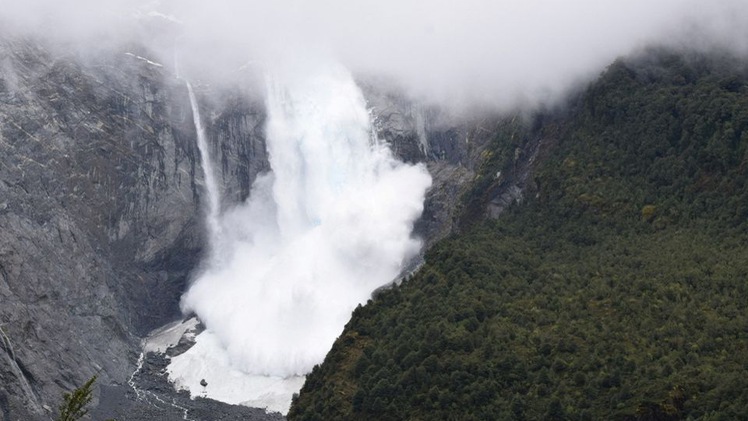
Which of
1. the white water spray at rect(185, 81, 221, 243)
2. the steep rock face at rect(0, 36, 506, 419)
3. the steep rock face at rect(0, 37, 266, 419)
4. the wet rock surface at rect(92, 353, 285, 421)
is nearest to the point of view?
the wet rock surface at rect(92, 353, 285, 421)

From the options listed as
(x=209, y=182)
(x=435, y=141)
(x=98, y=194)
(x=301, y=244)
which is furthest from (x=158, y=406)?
(x=435, y=141)

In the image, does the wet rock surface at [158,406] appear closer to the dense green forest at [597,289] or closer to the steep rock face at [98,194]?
the steep rock face at [98,194]

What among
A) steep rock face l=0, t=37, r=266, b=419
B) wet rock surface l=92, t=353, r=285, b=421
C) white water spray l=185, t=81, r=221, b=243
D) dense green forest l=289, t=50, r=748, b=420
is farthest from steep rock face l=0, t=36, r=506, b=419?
dense green forest l=289, t=50, r=748, b=420

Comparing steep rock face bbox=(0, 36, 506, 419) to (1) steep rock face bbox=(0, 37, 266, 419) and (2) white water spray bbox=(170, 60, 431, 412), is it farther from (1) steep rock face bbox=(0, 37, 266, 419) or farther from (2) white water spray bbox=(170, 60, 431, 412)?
(2) white water spray bbox=(170, 60, 431, 412)

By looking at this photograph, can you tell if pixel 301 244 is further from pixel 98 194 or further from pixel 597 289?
pixel 597 289

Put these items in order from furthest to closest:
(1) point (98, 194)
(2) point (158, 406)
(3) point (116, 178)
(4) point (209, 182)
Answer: (4) point (209, 182), (3) point (116, 178), (1) point (98, 194), (2) point (158, 406)
